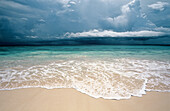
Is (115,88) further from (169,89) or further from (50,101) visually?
(50,101)

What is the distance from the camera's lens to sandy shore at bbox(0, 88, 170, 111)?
2459 mm

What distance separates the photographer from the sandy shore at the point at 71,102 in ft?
8.07

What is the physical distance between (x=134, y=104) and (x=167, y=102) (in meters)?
1.08

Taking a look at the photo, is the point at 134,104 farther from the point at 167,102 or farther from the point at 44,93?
the point at 44,93

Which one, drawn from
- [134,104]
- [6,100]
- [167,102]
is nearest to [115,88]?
[134,104]

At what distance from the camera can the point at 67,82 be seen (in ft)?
13.4

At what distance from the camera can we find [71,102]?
2697mm

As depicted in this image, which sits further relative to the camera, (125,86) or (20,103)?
(125,86)

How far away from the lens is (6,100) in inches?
110

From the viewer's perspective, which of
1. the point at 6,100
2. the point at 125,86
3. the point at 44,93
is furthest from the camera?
the point at 125,86

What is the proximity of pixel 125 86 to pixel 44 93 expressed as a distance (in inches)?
124

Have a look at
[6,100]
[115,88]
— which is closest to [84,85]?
[115,88]

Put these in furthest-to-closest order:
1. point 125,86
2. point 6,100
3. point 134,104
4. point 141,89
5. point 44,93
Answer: point 125,86
point 141,89
point 44,93
point 6,100
point 134,104

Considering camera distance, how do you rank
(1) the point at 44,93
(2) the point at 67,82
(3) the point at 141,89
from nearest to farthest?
(1) the point at 44,93
(3) the point at 141,89
(2) the point at 67,82
